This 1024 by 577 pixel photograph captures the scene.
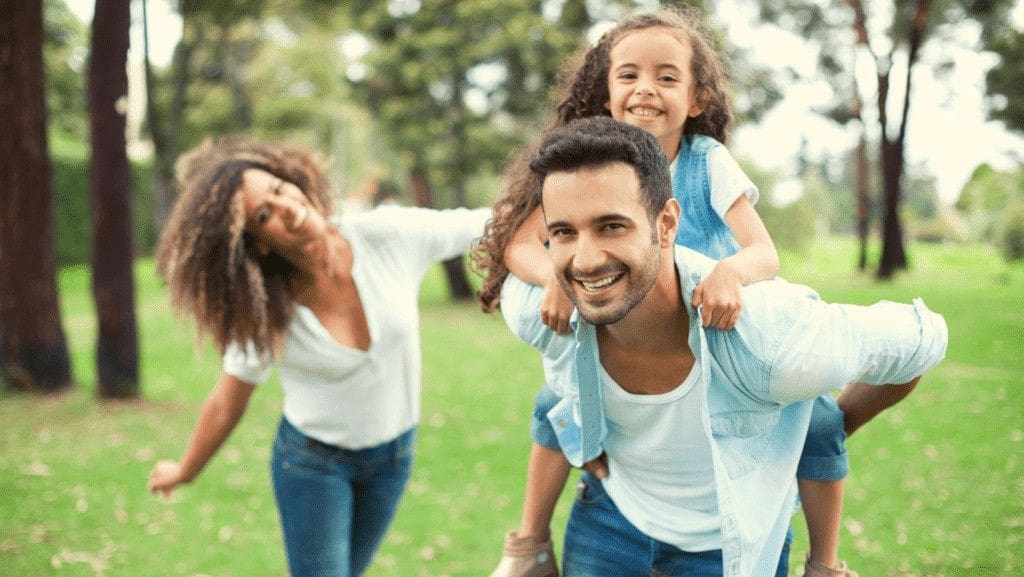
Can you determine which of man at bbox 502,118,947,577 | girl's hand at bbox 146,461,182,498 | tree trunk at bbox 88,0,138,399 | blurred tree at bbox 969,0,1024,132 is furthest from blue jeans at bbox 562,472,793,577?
blurred tree at bbox 969,0,1024,132

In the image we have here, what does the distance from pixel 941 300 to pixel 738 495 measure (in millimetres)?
14152

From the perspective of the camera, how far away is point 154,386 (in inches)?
366

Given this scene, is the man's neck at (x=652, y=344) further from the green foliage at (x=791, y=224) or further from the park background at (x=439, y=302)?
the green foliage at (x=791, y=224)

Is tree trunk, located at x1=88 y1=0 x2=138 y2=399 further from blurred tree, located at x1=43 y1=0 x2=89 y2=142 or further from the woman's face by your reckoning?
blurred tree, located at x1=43 y1=0 x2=89 y2=142

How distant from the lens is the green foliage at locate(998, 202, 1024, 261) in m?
17.3

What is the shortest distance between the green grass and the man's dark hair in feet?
6.75

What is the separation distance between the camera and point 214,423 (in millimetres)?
3146

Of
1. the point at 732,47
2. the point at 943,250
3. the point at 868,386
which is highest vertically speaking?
the point at 732,47

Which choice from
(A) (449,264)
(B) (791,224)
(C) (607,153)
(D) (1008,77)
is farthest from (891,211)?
(C) (607,153)

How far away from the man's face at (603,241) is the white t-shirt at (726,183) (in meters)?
0.46

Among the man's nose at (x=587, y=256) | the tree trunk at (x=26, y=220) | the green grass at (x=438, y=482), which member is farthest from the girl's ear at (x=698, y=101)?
the tree trunk at (x=26, y=220)

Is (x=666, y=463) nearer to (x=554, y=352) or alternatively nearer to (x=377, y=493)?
(x=554, y=352)

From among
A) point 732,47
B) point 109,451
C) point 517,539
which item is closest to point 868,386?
point 517,539

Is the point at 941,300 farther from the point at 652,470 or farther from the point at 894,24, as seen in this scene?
the point at 652,470
